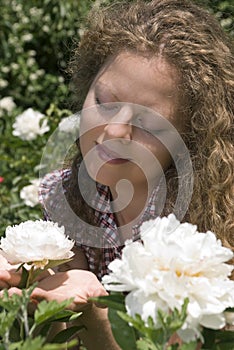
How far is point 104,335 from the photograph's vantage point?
1.53 meters

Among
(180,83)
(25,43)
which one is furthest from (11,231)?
(25,43)

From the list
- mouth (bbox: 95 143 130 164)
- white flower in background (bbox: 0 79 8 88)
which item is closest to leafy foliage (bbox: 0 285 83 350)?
mouth (bbox: 95 143 130 164)

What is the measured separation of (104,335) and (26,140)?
1738 mm

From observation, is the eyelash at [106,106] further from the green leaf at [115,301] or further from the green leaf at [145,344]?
the green leaf at [145,344]

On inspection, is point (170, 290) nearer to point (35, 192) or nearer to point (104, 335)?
point (104, 335)

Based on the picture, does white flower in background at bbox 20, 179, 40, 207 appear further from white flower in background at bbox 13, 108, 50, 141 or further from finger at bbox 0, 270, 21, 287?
finger at bbox 0, 270, 21, 287

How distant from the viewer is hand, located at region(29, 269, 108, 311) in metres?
1.44

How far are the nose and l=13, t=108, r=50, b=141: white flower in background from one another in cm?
135

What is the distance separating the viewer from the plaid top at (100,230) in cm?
195

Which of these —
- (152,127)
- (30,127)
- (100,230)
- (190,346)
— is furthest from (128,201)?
(30,127)

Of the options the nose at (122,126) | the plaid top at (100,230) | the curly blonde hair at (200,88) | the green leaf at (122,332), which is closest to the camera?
the green leaf at (122,332)

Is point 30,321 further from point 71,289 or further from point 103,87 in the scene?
point 103,87

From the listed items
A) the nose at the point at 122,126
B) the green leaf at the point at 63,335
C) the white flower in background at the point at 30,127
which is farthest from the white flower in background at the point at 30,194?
the green leaf at the point at 63,335

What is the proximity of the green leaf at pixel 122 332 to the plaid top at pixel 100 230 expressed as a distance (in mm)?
685
